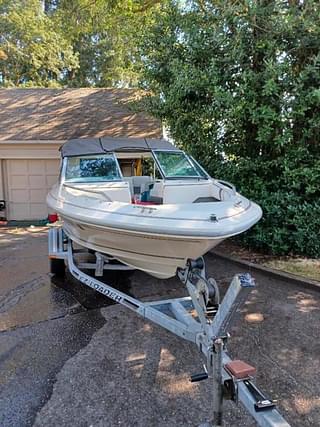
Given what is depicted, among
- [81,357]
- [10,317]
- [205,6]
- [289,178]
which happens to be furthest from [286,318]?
[205,6]

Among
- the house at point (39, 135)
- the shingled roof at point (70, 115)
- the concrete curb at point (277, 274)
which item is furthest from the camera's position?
the shingled roof at point (70, 115)

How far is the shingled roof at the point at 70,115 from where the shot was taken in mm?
10531

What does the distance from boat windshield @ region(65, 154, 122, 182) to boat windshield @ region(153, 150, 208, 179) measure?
69cm

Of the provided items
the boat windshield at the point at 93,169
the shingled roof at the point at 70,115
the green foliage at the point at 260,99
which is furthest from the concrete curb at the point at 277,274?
the shingled roof at the point at 70,115

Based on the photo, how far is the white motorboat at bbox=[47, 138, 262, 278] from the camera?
120 inches

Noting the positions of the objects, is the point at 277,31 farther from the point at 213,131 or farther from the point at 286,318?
the point at 286,318

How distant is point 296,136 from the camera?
19.1 feet

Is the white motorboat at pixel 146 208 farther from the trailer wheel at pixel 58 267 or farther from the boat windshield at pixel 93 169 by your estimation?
the trailer wheel at pixel 58 267

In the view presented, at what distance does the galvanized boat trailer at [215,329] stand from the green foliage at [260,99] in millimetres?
3206

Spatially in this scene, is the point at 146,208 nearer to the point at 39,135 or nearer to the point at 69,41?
the point at 39,135

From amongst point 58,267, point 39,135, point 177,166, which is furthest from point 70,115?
point 58,267

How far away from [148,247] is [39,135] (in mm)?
8366

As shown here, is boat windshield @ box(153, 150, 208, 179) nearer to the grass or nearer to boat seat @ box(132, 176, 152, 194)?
boat seat @ box(132, 176, 152, 194)

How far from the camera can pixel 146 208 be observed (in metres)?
3.32
